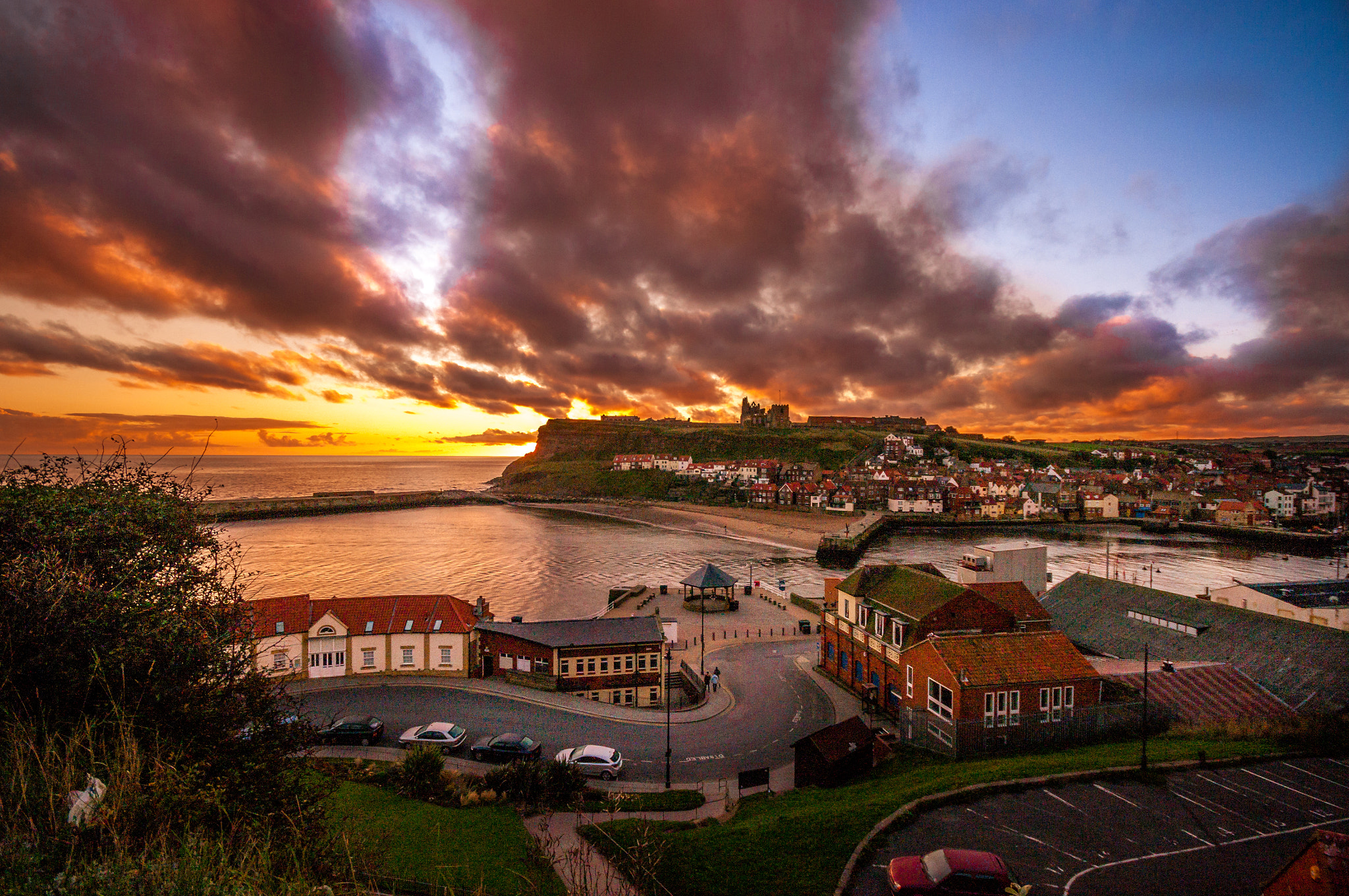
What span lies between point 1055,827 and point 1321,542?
107 m

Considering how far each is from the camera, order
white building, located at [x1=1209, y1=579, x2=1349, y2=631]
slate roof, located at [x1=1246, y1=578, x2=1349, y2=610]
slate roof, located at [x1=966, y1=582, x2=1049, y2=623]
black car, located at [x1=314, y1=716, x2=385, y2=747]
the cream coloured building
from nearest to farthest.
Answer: black car, located at [x1=314, y1=716, x2=385, y2=747]
slate roof, located at [x1=966, y1=582, x2=1049, y2=623]
the cream coloured building
white building, located at [x1=1209, y1=579, x2=1349, y2=631]
slate roof, located at [x1=1246, y1=578, x2=1349, y2=610]

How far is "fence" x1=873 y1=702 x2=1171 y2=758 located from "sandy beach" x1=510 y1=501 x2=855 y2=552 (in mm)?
56483

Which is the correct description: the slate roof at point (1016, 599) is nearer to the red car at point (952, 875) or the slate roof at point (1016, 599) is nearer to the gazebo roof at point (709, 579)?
the red car at point (952, 875)

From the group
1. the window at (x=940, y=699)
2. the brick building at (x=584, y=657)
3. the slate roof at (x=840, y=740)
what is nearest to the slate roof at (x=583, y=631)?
the brick building at (x=584, y=657)

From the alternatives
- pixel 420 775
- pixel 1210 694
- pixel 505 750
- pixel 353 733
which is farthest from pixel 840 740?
pixel 353 733

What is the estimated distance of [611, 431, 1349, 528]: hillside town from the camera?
10700 centimetres

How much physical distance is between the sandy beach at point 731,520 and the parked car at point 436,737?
60.3m

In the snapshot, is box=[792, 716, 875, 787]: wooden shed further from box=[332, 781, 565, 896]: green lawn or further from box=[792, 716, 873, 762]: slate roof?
box=[332, 781, 565, 896]: green lawn

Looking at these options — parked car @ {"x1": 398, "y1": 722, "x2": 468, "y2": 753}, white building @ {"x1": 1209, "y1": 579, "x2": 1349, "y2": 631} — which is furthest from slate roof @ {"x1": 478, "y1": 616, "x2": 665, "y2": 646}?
white building @ {"x1": 1209, "y1": 579, "x2": 1349, "y2": 631}

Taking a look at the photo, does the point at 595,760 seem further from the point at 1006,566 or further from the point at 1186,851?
the point at 1006,566

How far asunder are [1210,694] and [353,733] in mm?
28761

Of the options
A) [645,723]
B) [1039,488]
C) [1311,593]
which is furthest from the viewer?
[1039,488]

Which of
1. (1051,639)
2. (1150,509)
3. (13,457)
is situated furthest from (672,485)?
(13,457)

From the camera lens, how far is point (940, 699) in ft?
61.2
